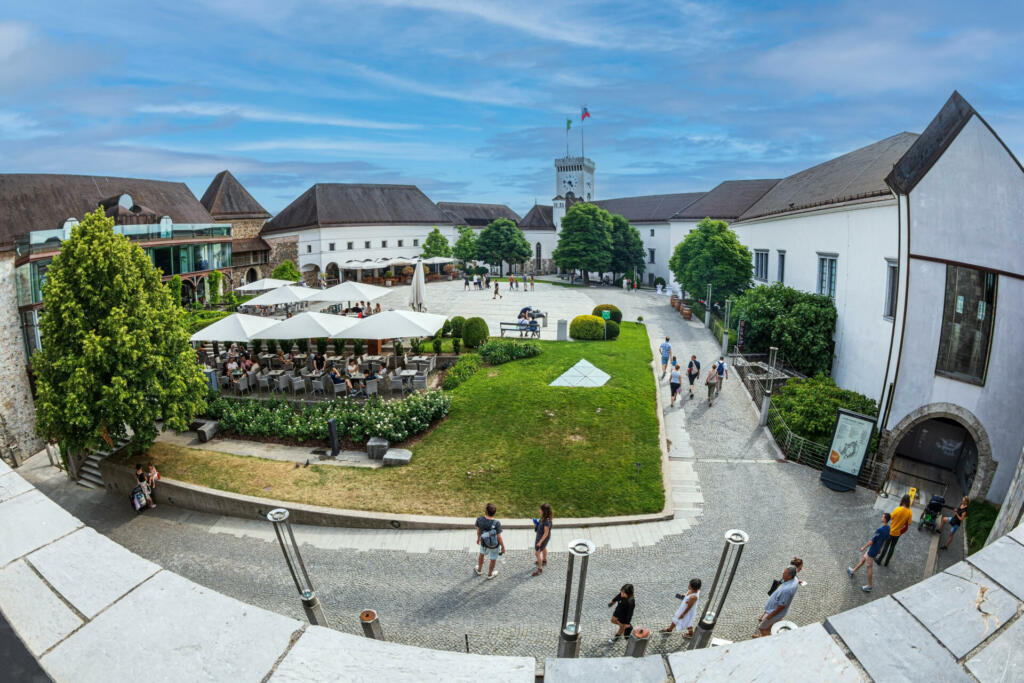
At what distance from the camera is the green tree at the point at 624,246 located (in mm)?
67125

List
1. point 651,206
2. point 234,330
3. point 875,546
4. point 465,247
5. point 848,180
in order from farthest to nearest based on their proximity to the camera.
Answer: point 651,206
point 465,247
point 848,180
point 234,330
point 875,546

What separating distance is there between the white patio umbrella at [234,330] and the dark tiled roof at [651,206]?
57.6m

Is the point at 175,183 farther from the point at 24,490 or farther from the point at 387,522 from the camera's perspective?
the point at 24,490

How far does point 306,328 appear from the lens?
20047 mm

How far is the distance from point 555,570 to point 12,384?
2287 cm

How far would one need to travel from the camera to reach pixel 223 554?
12.1m

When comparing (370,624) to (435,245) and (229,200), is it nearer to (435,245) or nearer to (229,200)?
(435,245)

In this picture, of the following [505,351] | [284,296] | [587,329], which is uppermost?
[284,296]

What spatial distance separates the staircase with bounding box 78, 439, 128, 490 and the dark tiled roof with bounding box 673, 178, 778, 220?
174ft

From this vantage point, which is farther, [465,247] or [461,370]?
[465,247]

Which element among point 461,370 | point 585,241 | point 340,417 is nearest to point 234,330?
point 340,417

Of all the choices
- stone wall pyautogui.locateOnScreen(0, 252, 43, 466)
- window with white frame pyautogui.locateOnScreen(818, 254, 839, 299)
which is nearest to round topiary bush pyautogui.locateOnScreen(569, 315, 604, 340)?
window with white frame pyautogui.locateOnScreen(818, 254, 839, 299)

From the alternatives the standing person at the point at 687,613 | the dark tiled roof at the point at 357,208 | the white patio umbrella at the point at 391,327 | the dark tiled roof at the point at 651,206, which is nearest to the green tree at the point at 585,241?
the dark tiled roof at the point at 651,206

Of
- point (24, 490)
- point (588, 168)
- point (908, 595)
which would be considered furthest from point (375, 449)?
point (588, 168)
